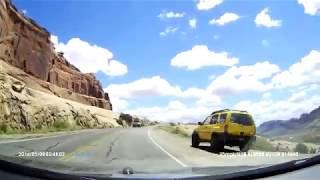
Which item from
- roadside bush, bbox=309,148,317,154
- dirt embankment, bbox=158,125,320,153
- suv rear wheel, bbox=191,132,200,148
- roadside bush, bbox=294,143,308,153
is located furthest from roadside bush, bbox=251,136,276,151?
suv rear wheel, bbox=191,132,200,148

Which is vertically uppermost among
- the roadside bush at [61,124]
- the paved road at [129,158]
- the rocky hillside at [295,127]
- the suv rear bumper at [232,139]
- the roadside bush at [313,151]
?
the roadside bush at [61,124]

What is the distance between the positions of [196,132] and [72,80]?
10.3ft

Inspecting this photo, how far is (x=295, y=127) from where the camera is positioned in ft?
19.4

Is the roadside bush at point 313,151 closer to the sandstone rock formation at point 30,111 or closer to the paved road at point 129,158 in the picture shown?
the paved road at point 129,158

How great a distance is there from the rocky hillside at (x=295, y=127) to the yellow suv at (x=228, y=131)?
0.31 meters

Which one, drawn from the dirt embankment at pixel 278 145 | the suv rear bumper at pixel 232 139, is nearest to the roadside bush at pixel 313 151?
the dirt embankment at pixel 278 145

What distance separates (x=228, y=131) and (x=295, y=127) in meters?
3.48

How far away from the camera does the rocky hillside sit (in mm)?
5465

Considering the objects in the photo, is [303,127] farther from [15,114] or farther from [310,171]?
[15,114]

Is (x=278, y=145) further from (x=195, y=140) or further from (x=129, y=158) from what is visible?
(x=195, y=140)

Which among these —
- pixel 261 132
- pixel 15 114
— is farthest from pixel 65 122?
pixel 261 132

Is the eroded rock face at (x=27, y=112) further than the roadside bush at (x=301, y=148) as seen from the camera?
Yes

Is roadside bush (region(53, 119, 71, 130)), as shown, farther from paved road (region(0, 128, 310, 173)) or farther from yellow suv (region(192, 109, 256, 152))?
yellow suv (region(192, 109, 256, 152))

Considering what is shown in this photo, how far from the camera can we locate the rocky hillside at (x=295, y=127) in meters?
5.47
